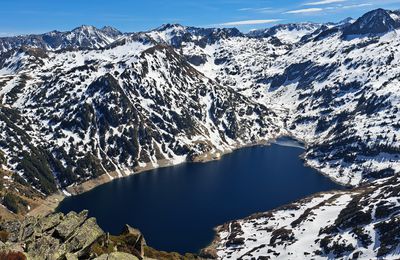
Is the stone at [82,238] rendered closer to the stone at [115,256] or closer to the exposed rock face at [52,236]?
the exposed rock face at [52,236]

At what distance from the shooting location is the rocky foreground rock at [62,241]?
196 ft

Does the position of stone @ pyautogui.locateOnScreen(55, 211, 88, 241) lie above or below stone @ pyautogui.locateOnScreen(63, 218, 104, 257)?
above

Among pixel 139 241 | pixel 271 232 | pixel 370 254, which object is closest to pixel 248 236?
pixel 271 232

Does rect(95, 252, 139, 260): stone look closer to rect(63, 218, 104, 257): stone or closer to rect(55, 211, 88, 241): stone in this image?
rect(63, 218, 104, 257): stone

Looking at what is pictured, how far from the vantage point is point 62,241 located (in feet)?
227

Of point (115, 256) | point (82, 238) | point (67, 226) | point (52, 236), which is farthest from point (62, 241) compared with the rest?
point (115, 256)

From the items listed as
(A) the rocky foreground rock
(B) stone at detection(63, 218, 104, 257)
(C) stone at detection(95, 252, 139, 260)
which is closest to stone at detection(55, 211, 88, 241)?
(A) the rocky foreground rock

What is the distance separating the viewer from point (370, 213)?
178 m

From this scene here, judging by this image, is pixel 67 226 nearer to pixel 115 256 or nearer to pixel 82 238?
pixel 82 238

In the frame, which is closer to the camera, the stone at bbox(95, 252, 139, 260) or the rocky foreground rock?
the stone at bbox(95, 252, 139, 260)

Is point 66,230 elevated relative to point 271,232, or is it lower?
elevated

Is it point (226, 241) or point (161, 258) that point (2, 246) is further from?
point (226, 241)

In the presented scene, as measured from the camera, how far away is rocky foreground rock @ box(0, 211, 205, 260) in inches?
2355

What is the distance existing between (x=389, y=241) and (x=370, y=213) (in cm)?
2683
